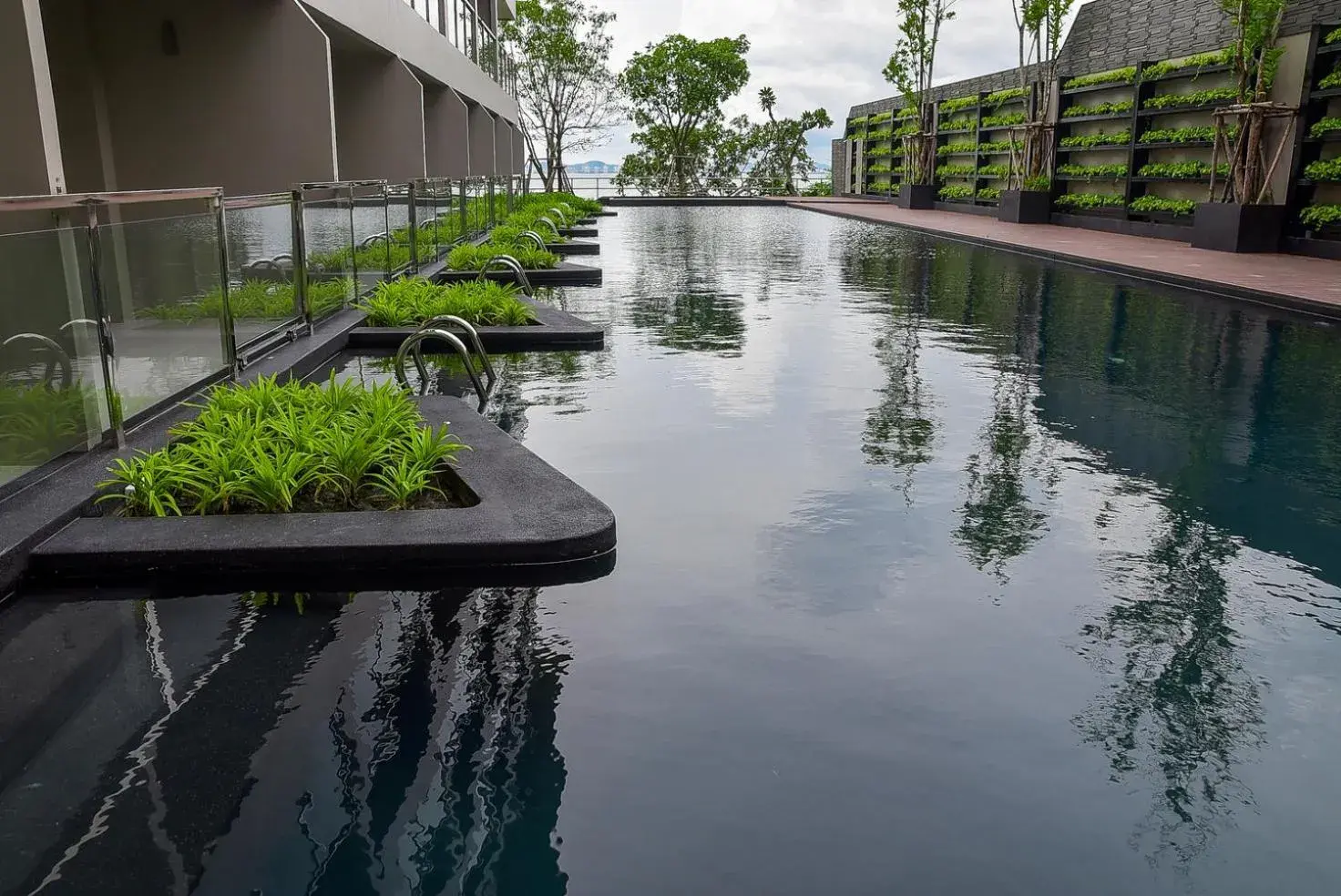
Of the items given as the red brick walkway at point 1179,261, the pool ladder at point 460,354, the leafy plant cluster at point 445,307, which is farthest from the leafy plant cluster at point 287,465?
the red brick walkway at point 1179,261

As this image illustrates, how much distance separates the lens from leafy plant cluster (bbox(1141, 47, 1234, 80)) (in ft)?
69.0

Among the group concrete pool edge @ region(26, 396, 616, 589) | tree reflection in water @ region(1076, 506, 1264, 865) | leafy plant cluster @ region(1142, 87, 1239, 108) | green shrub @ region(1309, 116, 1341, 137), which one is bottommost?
tree reflection in water @ region(1076, 506, 1264, 865)

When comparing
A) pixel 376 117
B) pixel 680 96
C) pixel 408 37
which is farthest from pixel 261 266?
pixel 680 96

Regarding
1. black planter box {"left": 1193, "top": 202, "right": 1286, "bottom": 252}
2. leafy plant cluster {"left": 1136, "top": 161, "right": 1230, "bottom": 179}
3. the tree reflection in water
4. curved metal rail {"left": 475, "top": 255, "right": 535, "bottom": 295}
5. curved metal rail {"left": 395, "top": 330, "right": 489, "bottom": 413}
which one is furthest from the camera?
leafy plant cluster {"left": 1136, "top": 161, "right": 1230, "bottom": 179}

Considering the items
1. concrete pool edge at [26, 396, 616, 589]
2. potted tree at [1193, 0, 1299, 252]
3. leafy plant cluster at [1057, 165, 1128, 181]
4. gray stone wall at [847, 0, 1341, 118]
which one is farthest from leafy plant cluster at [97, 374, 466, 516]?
leafy plant cluster at [1057, 165, 1128, 181]

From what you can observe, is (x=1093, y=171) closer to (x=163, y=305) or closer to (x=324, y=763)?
(x=163, y=305)

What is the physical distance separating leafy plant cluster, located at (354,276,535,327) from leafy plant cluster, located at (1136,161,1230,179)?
1527 centimetres

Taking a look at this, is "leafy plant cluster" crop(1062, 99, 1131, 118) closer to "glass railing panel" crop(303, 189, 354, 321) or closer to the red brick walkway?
the red brick walkway

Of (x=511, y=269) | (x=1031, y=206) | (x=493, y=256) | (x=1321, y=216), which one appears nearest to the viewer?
(x=493, y=256)

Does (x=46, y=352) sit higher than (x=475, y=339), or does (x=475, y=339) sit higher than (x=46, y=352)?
(x=46, y=352)

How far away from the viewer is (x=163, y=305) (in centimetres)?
655

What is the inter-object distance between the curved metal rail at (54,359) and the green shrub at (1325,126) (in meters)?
19.1

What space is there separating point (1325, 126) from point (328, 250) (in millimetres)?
16220

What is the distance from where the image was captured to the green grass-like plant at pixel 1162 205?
2238cm
